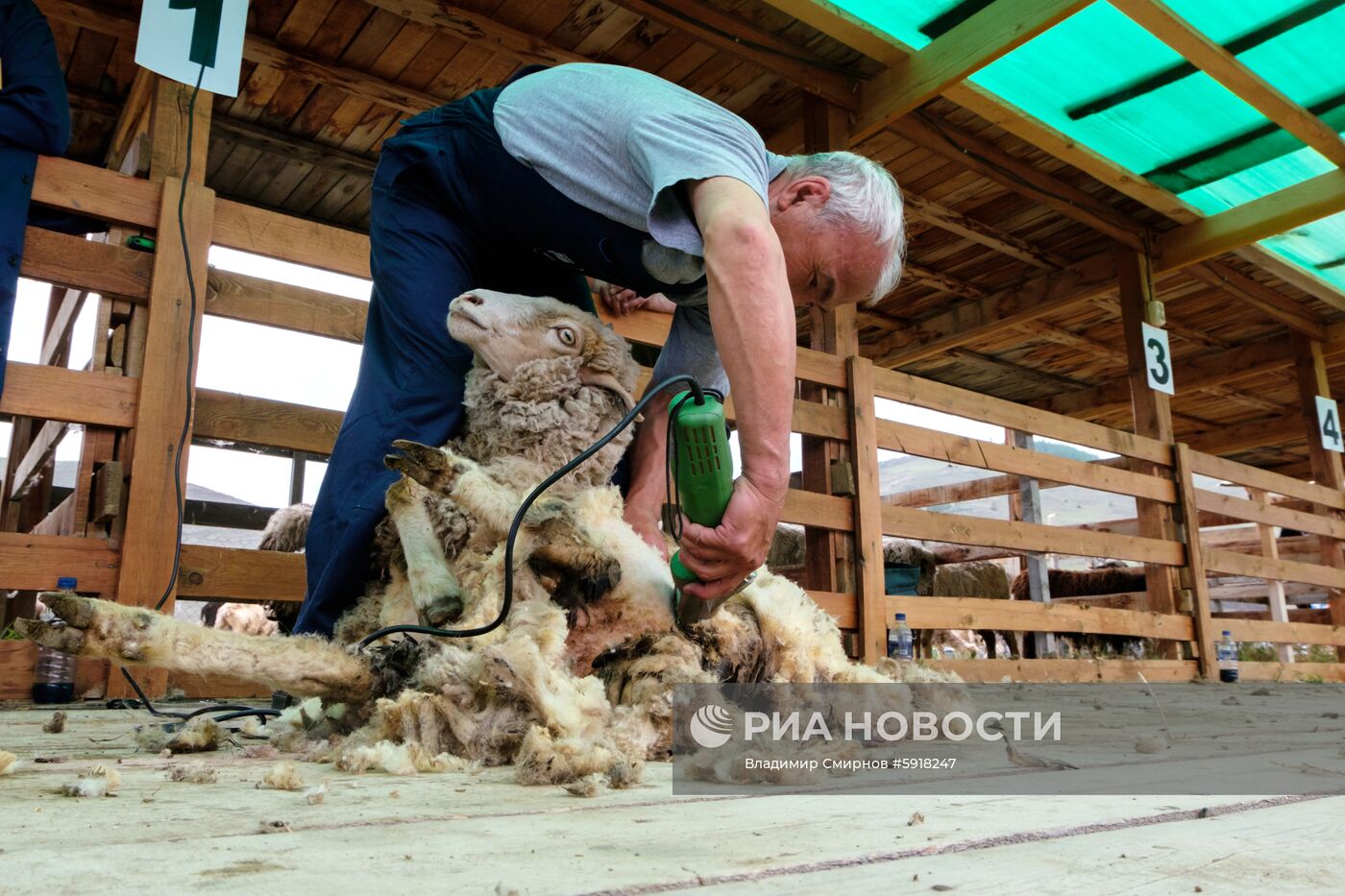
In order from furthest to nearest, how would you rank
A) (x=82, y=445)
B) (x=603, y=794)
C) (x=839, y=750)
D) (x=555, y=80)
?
(x=82, y=445) < (x=555, y=80) < (x=839, y=750) < (x=603, y=794)

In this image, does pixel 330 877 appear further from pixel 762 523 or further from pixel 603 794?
pixel 762 523

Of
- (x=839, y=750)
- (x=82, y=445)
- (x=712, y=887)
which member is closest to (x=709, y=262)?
(x=839, y=750)

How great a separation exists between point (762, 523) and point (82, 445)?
2.44 metres

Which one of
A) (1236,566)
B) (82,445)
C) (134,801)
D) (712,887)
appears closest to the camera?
(712,887)

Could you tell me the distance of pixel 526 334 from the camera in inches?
71.1

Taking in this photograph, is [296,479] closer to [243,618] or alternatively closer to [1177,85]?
[243,618]

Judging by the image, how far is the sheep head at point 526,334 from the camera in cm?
179

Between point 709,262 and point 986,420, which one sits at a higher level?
point 986,420

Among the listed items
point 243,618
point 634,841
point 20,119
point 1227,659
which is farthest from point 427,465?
point 1227,659

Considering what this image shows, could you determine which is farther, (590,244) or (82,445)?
(82,445)

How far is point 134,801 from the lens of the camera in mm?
944

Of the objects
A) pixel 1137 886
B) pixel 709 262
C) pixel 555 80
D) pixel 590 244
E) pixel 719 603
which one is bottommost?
pixel 1137 886

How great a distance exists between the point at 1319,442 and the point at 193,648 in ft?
26.9

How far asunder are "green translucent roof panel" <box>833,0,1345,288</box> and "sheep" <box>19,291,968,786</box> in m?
2.76
